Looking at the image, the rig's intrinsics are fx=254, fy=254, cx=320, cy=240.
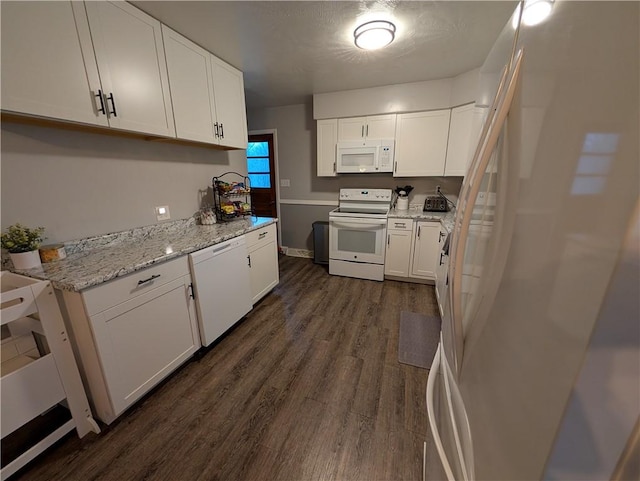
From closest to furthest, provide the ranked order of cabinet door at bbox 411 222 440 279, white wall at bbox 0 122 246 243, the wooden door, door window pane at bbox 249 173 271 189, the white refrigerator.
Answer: the white refrigerator < white wall at bbox 0 122 246 243 < cabinet door at bbox 411 222 440 279 < the wooden door < door window pane at bbox 249 173 271 189

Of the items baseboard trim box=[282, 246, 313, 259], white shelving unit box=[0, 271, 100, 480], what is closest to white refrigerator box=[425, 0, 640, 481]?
white shelving unit box=[0, 271, 100, 480]

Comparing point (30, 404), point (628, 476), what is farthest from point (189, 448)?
point (628, 476)

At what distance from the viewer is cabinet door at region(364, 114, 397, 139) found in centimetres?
311

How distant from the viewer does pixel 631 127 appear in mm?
228

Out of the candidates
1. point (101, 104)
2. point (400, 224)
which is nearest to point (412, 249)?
point (400, 224)

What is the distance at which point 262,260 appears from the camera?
8.68 feet

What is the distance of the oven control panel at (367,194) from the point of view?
346 centimetres

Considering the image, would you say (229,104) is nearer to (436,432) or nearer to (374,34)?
(374,34)

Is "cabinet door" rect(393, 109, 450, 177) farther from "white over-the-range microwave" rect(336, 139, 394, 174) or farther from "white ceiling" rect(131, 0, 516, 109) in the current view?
"white ceiling" rect(131, 0, 516, 109)

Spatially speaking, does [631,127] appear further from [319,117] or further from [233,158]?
[319,117]

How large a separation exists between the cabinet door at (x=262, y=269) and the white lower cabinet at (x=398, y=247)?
4.65ft

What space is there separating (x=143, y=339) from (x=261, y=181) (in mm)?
3246

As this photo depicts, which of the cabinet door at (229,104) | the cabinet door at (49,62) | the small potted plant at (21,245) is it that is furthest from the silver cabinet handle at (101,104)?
the cabinet door at (229,104)

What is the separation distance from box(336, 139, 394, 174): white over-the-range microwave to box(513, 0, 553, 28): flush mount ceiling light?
2.69 metres
